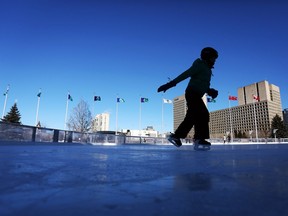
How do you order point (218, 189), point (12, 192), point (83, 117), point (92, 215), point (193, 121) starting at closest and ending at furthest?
point (92, 215) < point (12, 192) < point (218, 189) < point (193, 121) < point (83, 117)

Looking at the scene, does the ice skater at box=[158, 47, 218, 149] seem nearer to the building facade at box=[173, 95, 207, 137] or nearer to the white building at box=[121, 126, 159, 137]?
the building facade at box=[173, 95, 207, 137]

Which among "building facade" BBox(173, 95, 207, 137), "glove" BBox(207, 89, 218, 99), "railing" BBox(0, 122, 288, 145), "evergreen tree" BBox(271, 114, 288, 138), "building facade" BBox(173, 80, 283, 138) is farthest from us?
"building facade" BBox(173, 80, 283, 138)

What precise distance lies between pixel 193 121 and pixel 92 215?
13.6ft

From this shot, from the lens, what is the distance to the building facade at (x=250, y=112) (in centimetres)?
8456

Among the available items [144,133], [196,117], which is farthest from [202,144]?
[144,133]

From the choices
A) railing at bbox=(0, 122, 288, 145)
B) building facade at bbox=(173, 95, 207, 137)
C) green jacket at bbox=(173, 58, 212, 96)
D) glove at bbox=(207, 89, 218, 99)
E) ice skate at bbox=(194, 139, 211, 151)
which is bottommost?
ice skate at bbox=(194, 139, 211, 151)

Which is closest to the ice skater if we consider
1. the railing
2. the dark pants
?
the dark pants

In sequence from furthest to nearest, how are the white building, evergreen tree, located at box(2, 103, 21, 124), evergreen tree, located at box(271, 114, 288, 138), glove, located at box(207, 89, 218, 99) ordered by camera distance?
the white building → evergreen tree, located at box(271, 114, 288, 138) → evergreen tree, located at box(2, 103, 21, 124) → glove, located at box(207, 89, 218, 99)

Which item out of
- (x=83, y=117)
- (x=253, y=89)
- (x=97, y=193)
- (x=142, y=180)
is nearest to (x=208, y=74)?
(x=142, y=180)

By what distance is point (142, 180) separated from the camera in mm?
1522

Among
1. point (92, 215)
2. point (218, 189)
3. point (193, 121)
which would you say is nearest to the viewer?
point (92, 215)

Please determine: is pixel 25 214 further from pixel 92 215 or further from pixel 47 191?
pixel 47 191

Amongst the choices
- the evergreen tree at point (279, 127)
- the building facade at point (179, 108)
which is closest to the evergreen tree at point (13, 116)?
the building facade at point (179, 108)

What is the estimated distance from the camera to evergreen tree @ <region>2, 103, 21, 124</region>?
153 ft
